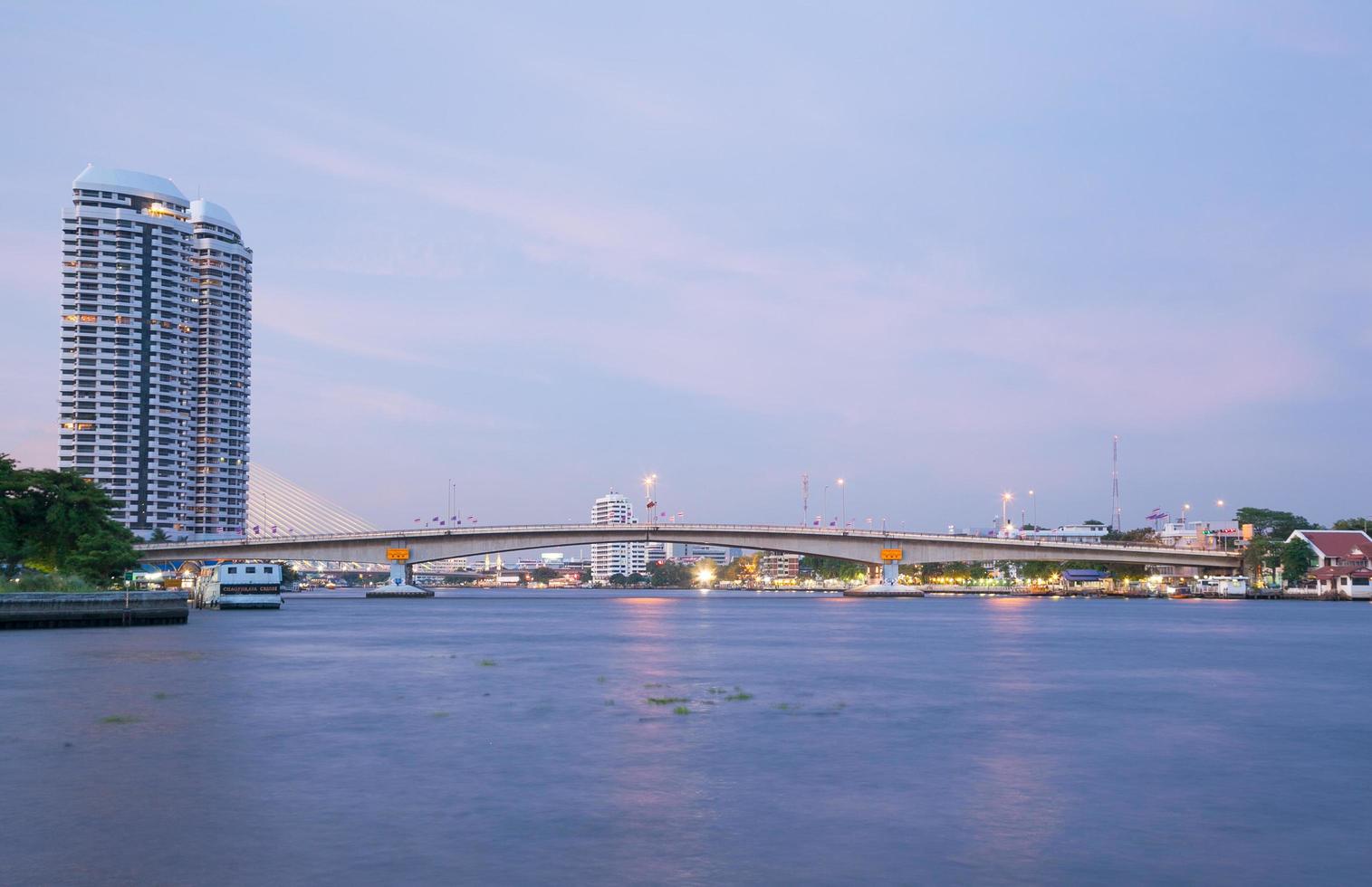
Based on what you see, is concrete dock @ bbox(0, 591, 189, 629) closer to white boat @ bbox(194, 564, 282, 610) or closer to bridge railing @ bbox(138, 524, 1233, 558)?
white boat @ bbox(194, 564, 282, 610)

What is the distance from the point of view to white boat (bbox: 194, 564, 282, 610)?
140 metres

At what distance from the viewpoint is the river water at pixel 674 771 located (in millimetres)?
20078

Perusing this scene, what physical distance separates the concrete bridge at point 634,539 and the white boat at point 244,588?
28.6m

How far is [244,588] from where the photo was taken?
14138 centimetres

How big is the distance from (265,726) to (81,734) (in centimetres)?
508

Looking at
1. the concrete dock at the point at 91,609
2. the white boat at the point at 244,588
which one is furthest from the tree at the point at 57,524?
the white boat at the point at 244,588

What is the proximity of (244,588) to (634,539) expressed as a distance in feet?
197

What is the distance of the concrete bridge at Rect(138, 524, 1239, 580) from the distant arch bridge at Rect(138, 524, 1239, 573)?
0.45ft

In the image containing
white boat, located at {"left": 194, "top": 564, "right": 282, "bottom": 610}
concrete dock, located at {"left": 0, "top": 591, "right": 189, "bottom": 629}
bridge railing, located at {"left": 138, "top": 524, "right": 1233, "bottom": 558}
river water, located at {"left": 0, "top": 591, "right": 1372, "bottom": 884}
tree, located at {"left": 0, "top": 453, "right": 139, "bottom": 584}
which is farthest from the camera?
bridge railing, located at {"left": 138, "top": 524, "right": 1233, "bottom": 558}

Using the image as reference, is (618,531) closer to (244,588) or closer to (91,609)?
(244,588)

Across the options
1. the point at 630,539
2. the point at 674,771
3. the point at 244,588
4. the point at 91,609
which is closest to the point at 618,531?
the point at 630,539

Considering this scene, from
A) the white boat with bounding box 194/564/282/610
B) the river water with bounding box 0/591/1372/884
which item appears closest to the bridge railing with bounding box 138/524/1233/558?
the white boat with bounding box 194/564/282/610

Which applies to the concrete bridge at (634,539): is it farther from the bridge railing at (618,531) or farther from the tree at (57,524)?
the tree at (57,524)

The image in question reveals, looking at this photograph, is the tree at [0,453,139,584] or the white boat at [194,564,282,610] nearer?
the tree at [0,453,139,584]
